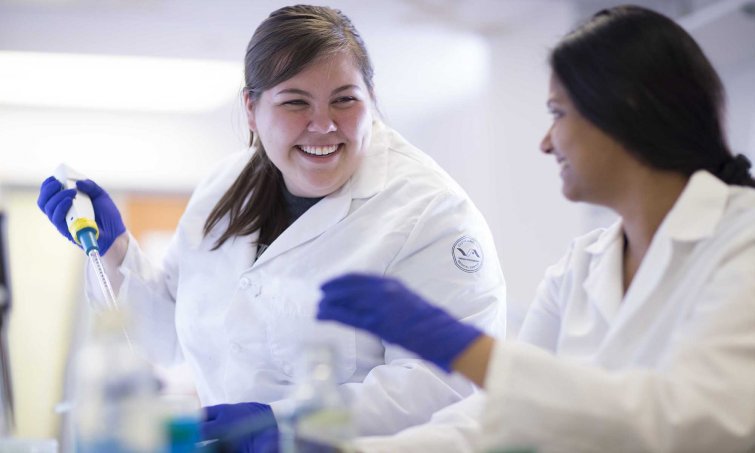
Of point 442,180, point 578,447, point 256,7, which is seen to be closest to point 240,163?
point 442,180

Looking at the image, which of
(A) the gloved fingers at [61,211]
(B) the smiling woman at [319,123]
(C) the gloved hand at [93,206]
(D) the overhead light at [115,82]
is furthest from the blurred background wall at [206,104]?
(A) the gloved fingers at [61,211]

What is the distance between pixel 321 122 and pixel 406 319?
77 centimetres

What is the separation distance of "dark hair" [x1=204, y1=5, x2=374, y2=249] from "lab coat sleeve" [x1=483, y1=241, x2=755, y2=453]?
35.2 inches

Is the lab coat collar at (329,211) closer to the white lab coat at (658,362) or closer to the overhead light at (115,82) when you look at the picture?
the white lab coat at (658,362)

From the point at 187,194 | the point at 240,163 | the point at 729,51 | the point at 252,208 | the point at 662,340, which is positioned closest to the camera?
the point at 662,340

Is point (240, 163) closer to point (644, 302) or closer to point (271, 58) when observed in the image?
point (271, 58)

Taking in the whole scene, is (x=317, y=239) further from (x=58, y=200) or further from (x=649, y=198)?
(x=649, y=198)

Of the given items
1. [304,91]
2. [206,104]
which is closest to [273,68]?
[304,91]

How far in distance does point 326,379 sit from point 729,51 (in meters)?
3.04

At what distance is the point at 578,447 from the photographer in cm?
100

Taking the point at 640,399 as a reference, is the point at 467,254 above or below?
above

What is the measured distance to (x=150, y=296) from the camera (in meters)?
2.05

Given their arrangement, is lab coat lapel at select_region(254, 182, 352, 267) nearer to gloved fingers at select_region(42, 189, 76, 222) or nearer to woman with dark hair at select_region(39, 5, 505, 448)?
woman with dark hair at select_region(39, 5, 505, 448)

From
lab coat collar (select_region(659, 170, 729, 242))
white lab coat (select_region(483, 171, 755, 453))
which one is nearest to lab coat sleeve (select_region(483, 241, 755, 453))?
white lab coat (select_region(483, 171, 755, 453))
